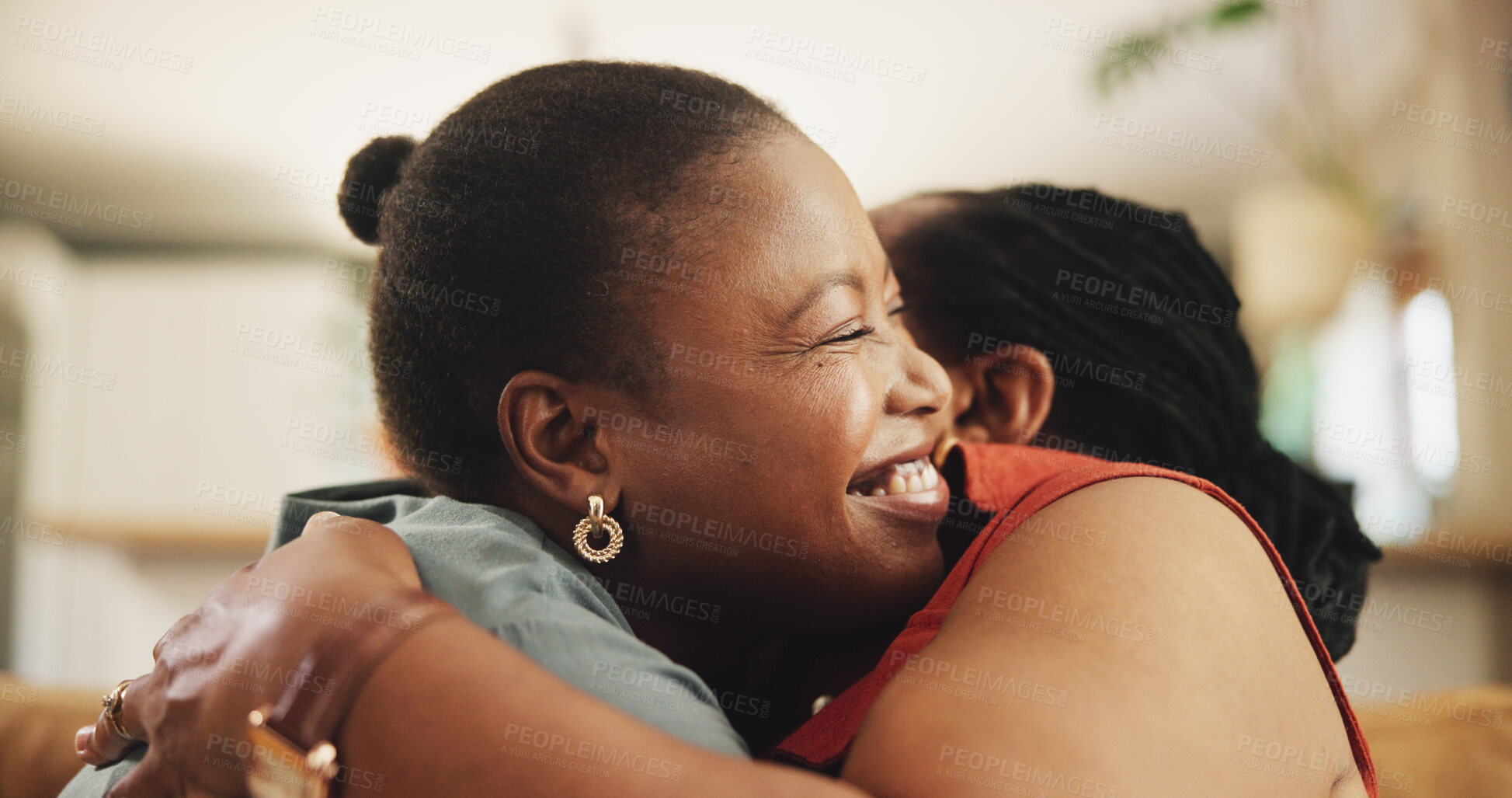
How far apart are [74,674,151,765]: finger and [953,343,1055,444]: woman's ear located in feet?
2.84

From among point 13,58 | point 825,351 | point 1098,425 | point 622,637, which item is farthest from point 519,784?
point 13,58

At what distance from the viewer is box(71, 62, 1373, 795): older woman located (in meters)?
0.54

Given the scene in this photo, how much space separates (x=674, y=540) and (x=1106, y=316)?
662 millimetres

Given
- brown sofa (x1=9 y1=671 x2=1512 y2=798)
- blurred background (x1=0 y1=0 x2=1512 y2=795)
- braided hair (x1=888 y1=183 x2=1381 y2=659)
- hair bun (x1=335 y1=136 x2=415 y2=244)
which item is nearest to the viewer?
hair bun (x1=335 y1=136 x2=415 y2=244)

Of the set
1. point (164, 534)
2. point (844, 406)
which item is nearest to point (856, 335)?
point (844, 406)

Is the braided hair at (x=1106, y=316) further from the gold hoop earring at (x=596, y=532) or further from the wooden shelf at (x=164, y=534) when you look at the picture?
the wooden shelf at (x=164, y=534)

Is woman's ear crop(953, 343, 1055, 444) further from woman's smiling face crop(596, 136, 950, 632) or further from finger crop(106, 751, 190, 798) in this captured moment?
finger crop(106, 751, 190, 798)

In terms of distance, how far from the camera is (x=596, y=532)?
80cm

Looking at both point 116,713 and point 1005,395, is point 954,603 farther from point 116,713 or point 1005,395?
point 116,713

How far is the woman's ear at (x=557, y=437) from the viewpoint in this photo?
2.60ft

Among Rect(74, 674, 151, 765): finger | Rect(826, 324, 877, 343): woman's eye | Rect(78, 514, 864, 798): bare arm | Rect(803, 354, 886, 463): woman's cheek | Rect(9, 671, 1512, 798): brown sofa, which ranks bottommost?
Rect(9, 671, 1512, 798): brown sofa

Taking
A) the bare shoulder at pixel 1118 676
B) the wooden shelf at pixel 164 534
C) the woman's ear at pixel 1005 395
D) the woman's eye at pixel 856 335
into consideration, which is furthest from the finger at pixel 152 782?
the wooden shelf at pixel 164 534

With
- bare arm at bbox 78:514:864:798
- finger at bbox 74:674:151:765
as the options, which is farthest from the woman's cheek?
finger at bbox 74:674:151:765

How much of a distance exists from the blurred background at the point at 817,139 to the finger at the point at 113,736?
6.20ft
